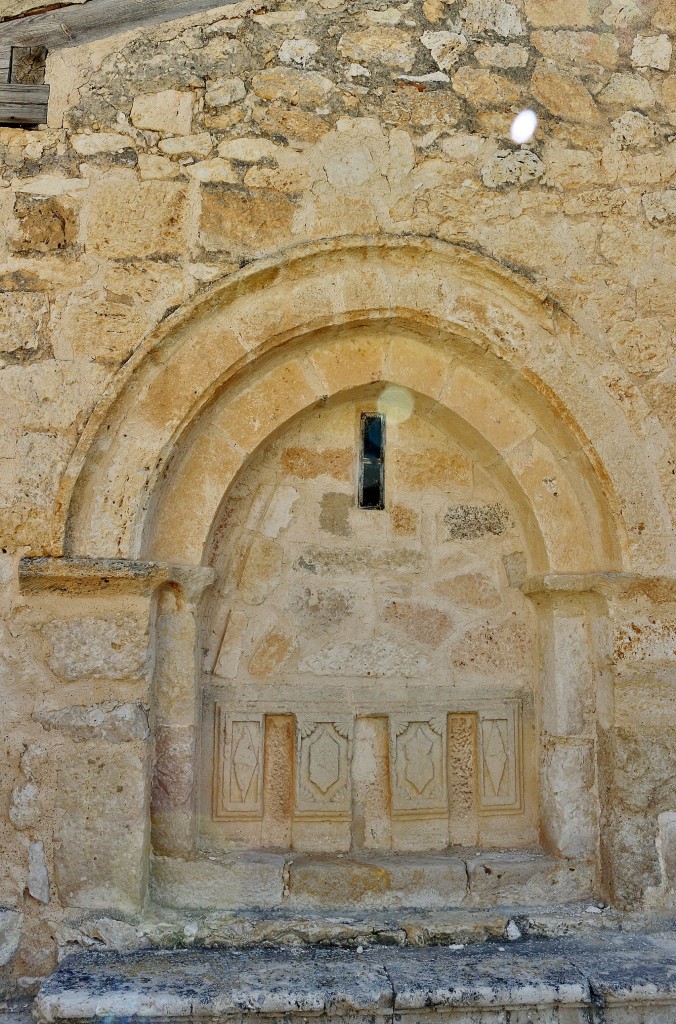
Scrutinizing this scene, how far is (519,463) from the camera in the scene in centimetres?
306

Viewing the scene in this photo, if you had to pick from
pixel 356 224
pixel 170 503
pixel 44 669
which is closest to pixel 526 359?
pixel 356 224

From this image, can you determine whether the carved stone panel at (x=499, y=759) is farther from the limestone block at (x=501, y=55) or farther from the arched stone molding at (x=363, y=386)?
the limestone block at (x=501, y=55)

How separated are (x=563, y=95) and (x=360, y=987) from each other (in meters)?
3.35

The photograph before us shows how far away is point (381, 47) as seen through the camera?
9.93ft

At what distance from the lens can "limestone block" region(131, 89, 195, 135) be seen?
2.93 m

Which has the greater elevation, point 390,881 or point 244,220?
point 244,220

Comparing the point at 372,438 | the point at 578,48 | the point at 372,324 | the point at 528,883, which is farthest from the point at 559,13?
the point at 528,883

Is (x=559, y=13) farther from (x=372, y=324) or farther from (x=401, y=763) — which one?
(x=401, y=763)

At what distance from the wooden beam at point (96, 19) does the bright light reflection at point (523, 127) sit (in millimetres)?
1232

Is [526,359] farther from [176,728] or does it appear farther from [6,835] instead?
[6,835]

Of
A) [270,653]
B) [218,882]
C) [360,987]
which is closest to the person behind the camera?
[360,987]

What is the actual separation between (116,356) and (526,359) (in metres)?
1.54

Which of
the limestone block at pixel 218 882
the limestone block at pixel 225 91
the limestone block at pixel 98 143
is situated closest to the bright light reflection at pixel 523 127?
the limestone block at pixel 225 91

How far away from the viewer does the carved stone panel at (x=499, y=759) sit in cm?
308
